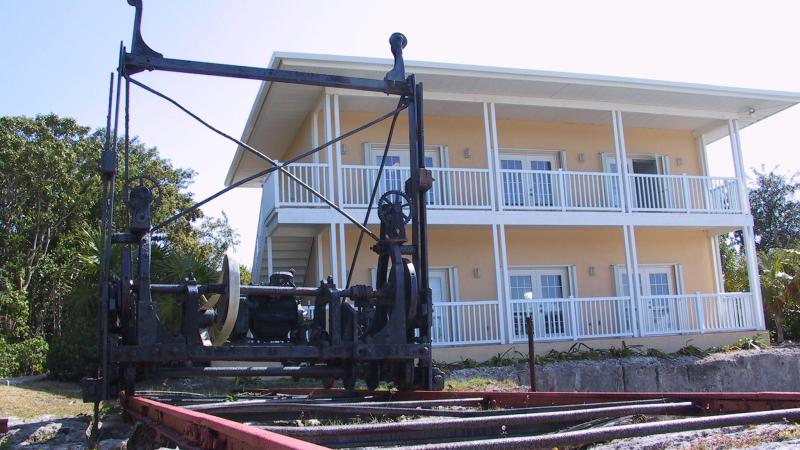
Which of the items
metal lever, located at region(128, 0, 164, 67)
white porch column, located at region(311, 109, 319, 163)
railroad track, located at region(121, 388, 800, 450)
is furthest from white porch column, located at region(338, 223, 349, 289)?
railroad track, located at region(121, 388, 800, 450)

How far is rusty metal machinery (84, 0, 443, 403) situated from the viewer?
527 centimetres

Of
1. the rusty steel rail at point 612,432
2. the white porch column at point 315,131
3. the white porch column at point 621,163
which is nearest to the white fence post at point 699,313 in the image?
the white porch column at point 621,163

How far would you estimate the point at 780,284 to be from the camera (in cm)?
1998

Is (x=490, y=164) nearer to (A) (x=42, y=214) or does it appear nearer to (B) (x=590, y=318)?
(B) (x=590, y=318)

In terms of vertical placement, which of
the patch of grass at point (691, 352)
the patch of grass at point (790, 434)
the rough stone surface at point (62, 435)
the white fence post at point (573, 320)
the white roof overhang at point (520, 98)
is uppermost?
the white roof overhang at point (520, 98)

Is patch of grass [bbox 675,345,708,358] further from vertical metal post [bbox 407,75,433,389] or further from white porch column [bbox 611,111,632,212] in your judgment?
vertical metal post [bbox 407,75,433,389]

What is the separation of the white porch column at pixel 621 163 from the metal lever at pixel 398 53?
11998 mm

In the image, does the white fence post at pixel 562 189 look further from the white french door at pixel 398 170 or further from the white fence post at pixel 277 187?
the white fence post at pixel 277 187

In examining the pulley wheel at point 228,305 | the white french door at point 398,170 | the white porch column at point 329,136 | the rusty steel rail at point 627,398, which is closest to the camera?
the rusty steel rail at point 627,398

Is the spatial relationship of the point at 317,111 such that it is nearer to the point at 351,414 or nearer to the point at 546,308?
the point at 546,308

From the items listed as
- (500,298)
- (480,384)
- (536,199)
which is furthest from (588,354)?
(480,384)

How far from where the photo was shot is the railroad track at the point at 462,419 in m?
2.80

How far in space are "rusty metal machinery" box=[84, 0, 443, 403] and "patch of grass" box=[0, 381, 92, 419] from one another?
4456 mm

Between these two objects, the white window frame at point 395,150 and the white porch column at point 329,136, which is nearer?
the white porch column at point 329,136
